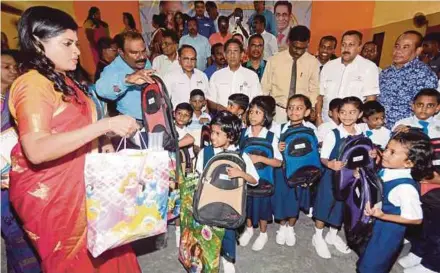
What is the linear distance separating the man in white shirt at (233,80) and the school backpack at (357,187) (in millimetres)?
1580

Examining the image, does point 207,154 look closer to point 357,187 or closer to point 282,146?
point 282,146

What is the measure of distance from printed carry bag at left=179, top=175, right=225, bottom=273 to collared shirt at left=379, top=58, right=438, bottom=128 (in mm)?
2334

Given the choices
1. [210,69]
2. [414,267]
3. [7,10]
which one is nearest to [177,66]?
[210,69]

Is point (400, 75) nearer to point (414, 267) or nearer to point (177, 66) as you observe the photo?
point (414, 267)

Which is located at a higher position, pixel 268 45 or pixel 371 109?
pixel 268 45

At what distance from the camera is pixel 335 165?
105 inches

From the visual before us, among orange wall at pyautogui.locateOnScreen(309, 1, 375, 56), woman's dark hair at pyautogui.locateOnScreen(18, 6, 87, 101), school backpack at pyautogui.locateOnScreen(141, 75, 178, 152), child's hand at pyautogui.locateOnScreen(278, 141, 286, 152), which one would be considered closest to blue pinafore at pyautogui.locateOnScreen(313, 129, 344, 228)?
child's hand at pyautogui.locateOnScreen(278, 141, 286, 152)

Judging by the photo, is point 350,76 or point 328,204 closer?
point 328,204

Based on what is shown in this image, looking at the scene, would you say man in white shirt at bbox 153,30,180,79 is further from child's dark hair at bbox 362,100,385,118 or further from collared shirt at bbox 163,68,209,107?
child's dark hair at bbox 362,100,385,118

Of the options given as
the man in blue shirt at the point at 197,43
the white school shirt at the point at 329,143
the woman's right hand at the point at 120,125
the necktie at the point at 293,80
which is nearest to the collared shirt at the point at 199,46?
the man in blue shirt at the point at 197,43

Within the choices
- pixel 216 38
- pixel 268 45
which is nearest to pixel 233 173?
pixel 268 45

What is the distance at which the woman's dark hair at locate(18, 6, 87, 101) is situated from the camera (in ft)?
4.81

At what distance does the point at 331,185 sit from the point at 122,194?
2079 millimetres

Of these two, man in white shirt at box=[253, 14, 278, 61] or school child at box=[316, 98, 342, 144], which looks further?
man in white shirt at box=[253, 14, 278, 61]
